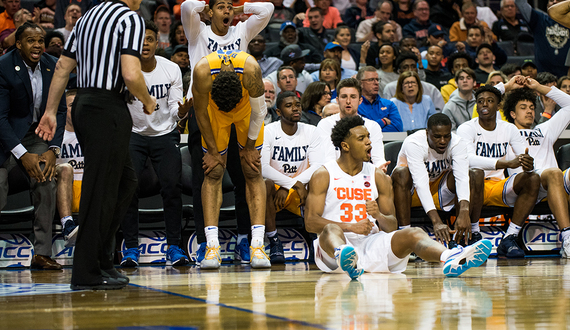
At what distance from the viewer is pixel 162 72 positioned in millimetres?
6145

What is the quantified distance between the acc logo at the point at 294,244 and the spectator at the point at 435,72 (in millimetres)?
4131

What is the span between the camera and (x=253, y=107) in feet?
17.2

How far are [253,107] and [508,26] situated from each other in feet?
28.5

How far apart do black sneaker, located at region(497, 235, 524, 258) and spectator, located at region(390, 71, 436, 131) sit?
6.67ft

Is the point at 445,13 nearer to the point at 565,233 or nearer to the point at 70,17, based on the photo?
the point at 565,233

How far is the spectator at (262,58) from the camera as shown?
9.05m

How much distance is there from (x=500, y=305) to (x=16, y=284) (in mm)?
3090

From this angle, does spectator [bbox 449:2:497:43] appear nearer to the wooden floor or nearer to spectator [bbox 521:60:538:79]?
spectator [bbox 521:60:538:79]

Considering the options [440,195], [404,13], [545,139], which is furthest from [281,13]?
[440,195]

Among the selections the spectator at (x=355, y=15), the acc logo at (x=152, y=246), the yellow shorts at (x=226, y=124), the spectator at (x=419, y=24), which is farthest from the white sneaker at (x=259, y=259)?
the spectator at (x=355, y=15)

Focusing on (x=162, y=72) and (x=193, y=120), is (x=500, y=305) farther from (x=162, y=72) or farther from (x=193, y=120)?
(x=162, y=72)

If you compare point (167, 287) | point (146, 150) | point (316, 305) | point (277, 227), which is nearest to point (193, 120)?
point (146, 150)

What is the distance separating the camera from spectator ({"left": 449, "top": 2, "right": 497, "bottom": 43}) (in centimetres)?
1155

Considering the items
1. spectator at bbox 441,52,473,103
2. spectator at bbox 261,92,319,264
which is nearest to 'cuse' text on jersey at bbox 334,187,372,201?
spectator at bbox 261,92,319,264
